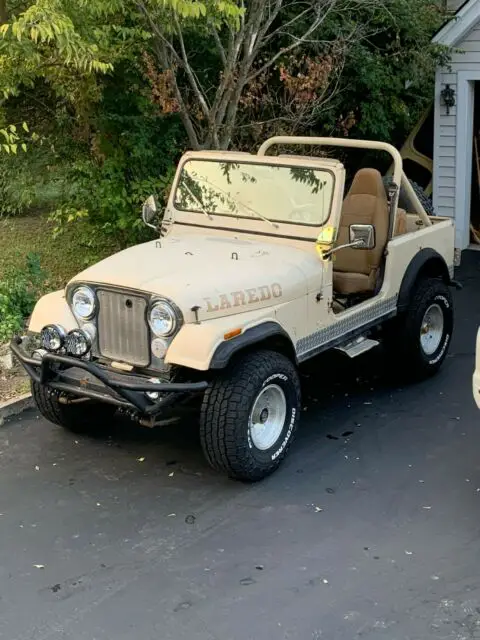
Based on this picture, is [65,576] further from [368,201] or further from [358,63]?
[358,63]

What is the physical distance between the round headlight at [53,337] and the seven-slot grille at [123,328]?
0.24 m

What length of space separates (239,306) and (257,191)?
51.0 inches

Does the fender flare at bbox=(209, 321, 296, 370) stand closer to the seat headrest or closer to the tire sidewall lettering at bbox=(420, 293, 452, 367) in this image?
the seat headrest

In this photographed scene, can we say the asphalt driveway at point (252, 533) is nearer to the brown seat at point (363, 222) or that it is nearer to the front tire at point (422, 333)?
the front tire at point (422, 333)

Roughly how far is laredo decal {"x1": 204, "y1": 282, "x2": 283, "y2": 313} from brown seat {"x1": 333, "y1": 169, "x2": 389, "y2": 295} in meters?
1.33

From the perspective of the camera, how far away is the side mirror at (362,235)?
216 inches

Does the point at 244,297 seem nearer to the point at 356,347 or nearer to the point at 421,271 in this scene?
the point at 356,347

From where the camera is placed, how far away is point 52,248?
1032 centimetres

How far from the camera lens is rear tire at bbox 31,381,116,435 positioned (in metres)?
5.67

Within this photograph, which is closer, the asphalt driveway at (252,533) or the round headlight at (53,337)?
the asphalt driveway at (252,533)

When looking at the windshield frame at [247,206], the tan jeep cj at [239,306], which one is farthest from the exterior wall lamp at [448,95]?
the windshield frame at [247,206]

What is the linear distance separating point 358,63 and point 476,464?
6.69 metres

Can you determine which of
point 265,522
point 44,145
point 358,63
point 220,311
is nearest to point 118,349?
point 220,311

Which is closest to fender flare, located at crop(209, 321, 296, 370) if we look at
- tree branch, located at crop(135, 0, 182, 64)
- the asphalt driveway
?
the asphalt driveway
